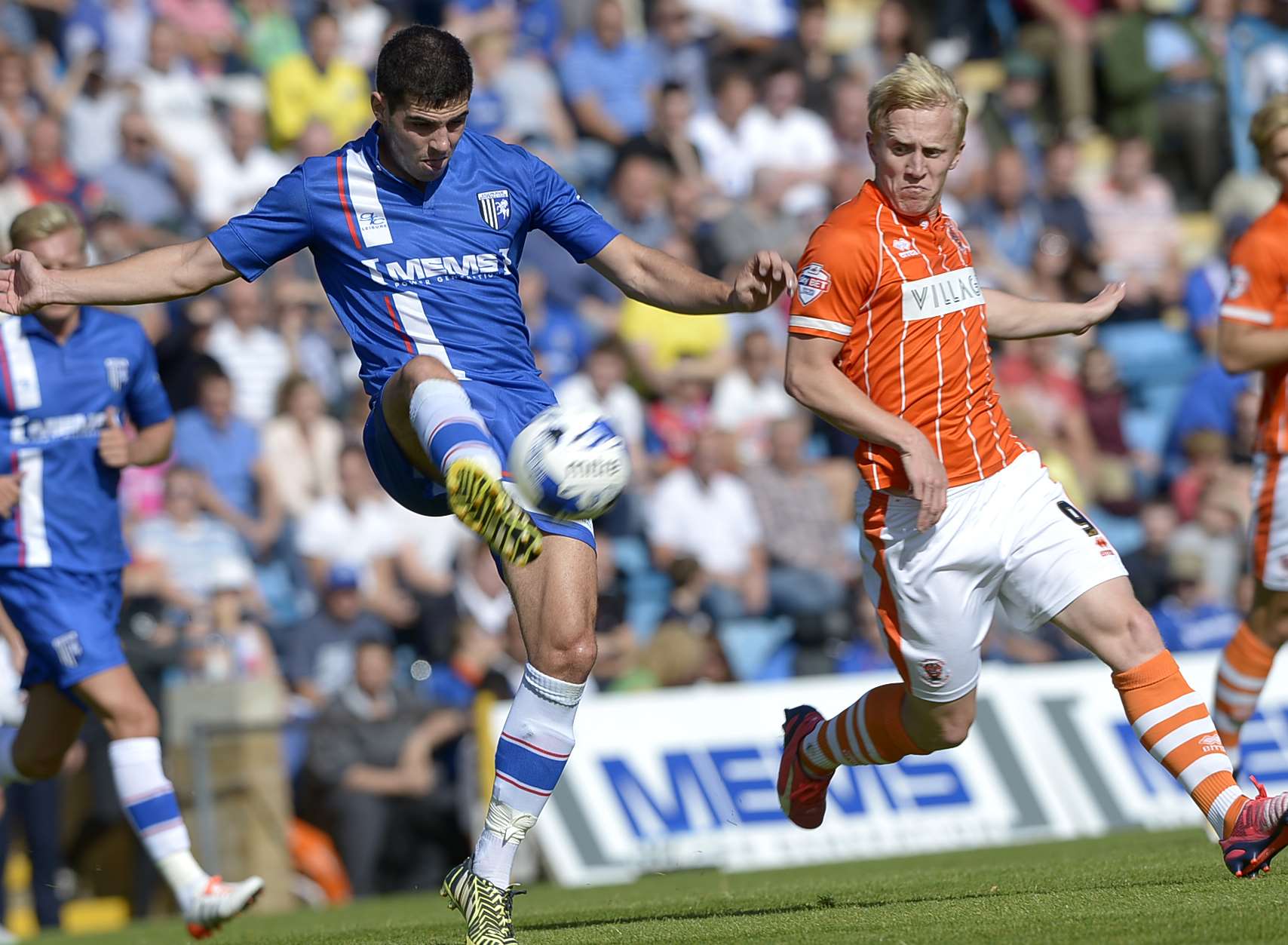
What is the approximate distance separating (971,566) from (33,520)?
416 centimetres

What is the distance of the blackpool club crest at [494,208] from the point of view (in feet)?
21.0

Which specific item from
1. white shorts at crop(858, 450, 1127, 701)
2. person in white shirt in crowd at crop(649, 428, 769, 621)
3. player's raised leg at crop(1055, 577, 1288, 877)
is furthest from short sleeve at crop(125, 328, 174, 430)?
person in white shirt in crowd at crop(649, 428, 769, 621)

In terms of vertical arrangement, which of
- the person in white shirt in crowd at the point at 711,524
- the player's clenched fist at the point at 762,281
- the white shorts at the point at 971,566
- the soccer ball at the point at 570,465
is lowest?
the person in white shirt in crowd at the point at 711,524

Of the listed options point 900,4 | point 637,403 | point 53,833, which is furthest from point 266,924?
point 900,4

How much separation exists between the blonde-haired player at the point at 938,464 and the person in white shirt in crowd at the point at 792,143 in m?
10.7

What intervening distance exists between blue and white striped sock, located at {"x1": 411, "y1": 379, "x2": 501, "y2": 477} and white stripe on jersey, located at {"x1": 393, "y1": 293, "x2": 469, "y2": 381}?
0.31 m

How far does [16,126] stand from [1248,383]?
395 inches

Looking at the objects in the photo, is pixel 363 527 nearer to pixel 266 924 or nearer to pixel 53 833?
pixel 53 833

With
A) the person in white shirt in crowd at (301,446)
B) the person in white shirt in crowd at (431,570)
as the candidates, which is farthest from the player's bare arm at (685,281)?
the person in white shirt in crowd at (301,446)

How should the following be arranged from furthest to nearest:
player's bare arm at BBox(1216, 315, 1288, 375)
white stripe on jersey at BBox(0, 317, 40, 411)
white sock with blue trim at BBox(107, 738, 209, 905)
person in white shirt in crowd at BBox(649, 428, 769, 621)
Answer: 1. person in white shirt in crowd at BBox(649, 428, 769, 621)
2. white stripe on jersey at BBox(0, 317, 40, 411)
3. white sock with blue trim at BBox(107, 738, 209, 905)
4. player's bare arm at BBox(1216, 315, 1288, 375)

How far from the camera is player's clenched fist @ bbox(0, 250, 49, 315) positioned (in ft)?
20.2

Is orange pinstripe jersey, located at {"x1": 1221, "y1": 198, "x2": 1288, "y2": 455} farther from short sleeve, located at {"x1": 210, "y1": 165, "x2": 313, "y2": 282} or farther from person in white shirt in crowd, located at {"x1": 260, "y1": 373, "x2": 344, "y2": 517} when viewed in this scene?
person in white shirt in crowd, located at {"x1": 260, "y1": 373, "x2": 344, "y2": 517}

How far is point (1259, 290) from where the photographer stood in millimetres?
7859

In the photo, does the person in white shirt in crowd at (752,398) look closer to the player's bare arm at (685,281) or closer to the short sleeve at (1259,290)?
the short sleeve at (1259,290)
